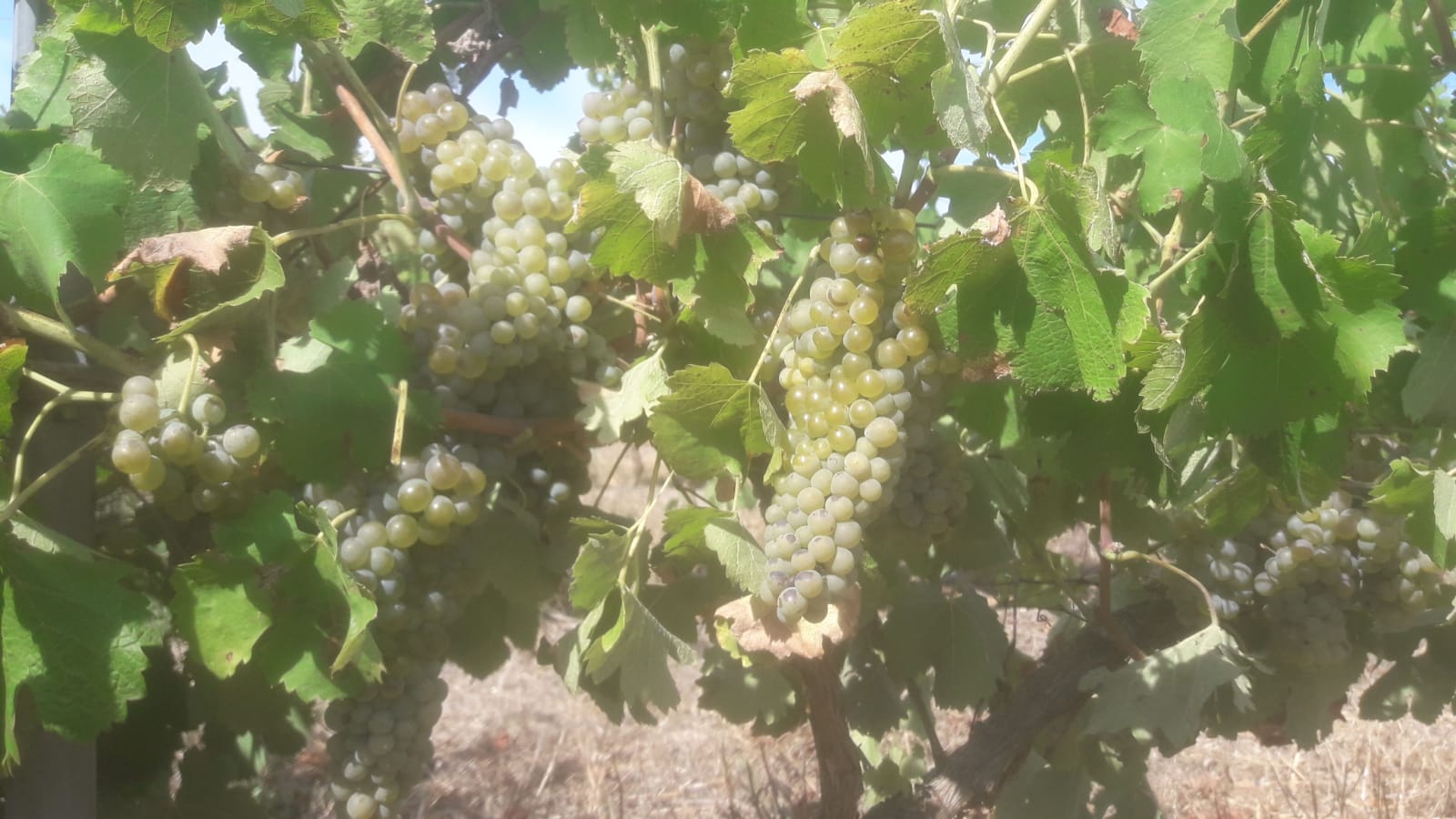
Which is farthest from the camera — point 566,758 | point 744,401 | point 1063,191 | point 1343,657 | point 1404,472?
point 566,758

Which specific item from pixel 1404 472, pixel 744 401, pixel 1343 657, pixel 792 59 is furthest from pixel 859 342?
pixel 1343 657

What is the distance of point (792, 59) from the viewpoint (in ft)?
3.02

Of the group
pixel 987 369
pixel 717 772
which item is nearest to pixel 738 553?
pixel 987 369

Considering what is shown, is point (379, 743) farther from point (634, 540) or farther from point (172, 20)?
point (172, 20)

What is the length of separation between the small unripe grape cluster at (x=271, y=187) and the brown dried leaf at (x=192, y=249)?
16cm

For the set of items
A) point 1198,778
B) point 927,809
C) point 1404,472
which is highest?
point 1404,472

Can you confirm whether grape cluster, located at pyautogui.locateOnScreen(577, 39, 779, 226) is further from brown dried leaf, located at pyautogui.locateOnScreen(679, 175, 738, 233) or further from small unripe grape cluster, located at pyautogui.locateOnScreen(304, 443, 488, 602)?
small unripe grape cluster, located at pyautogui.locateOnScreen(304, 443, 488, 602)

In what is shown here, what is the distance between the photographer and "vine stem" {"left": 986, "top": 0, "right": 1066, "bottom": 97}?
1.01m

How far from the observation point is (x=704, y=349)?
1.22 m

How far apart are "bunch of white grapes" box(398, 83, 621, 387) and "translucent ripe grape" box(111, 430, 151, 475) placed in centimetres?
33

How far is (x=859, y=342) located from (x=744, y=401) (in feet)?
0.52

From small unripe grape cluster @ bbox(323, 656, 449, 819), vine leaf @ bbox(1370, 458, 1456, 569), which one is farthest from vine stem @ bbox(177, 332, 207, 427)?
vine leaf @ bbox(1370, 458, 1456, 569)

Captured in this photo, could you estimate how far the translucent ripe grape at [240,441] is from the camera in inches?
41.8

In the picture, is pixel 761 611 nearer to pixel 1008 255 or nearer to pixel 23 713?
pixel 1008 255
